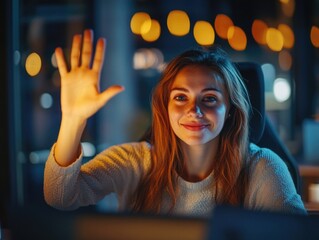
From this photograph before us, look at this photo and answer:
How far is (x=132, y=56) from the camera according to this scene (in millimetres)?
7484

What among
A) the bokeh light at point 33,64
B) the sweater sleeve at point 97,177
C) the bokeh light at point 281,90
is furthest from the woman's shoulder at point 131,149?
the bokeh light at point 281,90

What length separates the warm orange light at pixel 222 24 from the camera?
8.02m

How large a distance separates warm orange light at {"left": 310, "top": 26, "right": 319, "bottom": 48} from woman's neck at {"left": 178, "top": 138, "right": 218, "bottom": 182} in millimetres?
6073

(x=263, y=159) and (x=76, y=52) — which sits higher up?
(x=76, y=52)

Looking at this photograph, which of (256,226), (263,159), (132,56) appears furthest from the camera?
(132,56)

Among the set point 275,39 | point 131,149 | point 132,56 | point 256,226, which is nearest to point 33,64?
point 132,56

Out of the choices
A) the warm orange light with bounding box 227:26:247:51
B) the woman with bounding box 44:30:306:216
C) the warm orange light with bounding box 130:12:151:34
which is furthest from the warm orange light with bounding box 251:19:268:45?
the woman with bounding box 44:30:306:216

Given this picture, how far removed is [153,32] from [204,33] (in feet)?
2.70

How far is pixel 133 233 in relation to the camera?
3.86 ft

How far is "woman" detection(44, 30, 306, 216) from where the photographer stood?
1.96m

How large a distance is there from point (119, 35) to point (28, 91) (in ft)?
4.34

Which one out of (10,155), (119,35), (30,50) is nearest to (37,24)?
(30,50)

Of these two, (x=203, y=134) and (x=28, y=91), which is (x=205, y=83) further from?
(x=28, y=91)

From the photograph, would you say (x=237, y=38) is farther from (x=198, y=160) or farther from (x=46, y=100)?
(x=198, y=160)
